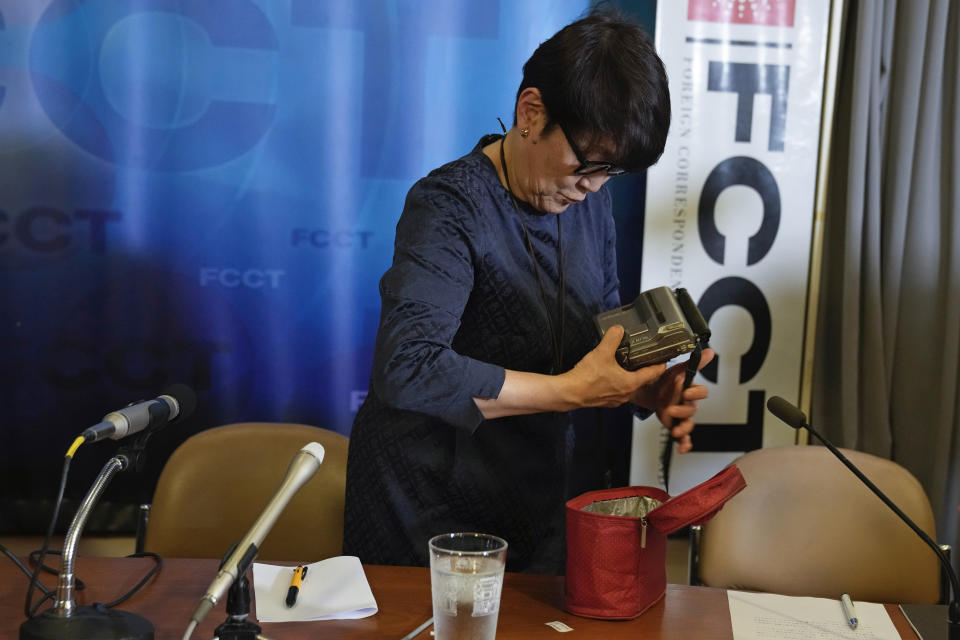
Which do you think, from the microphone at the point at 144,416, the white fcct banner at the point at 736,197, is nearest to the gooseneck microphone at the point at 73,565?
the microphone at the point at 144,416

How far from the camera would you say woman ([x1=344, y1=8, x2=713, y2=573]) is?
1.29 m

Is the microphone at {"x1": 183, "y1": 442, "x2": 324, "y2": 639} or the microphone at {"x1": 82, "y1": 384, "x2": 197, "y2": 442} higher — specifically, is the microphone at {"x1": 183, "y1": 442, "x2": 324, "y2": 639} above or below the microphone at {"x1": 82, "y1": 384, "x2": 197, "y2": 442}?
below

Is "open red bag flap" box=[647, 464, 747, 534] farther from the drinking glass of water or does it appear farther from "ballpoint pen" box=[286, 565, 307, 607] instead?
"ballpoint pen" box=[286, 565, 307, 607]

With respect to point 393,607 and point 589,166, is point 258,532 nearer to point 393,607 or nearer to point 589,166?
point 393,607

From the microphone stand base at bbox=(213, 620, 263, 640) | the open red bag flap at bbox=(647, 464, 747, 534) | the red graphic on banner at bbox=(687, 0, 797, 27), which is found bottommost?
the microphone stand base at bbox=(213, 620, 263, 640)

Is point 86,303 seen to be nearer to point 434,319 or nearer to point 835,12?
point 434,319

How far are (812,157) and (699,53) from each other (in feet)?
1.55

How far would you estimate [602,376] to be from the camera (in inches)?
52.9

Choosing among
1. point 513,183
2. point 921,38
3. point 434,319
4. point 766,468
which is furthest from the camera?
point 921,38

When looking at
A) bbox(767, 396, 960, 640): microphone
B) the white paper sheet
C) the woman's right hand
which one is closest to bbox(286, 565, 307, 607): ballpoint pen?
the white paper sheet

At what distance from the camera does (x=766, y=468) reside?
69.6 inches

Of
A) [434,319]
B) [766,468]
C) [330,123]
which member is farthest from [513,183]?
[330,123]

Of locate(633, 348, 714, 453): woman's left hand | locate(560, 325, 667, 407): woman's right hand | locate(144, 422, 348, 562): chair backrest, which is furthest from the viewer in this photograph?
locate(144, 422, 348, 562): chair backrest

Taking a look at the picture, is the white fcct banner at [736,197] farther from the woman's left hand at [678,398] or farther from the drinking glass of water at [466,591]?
the drinking glass of water at [466,591]
